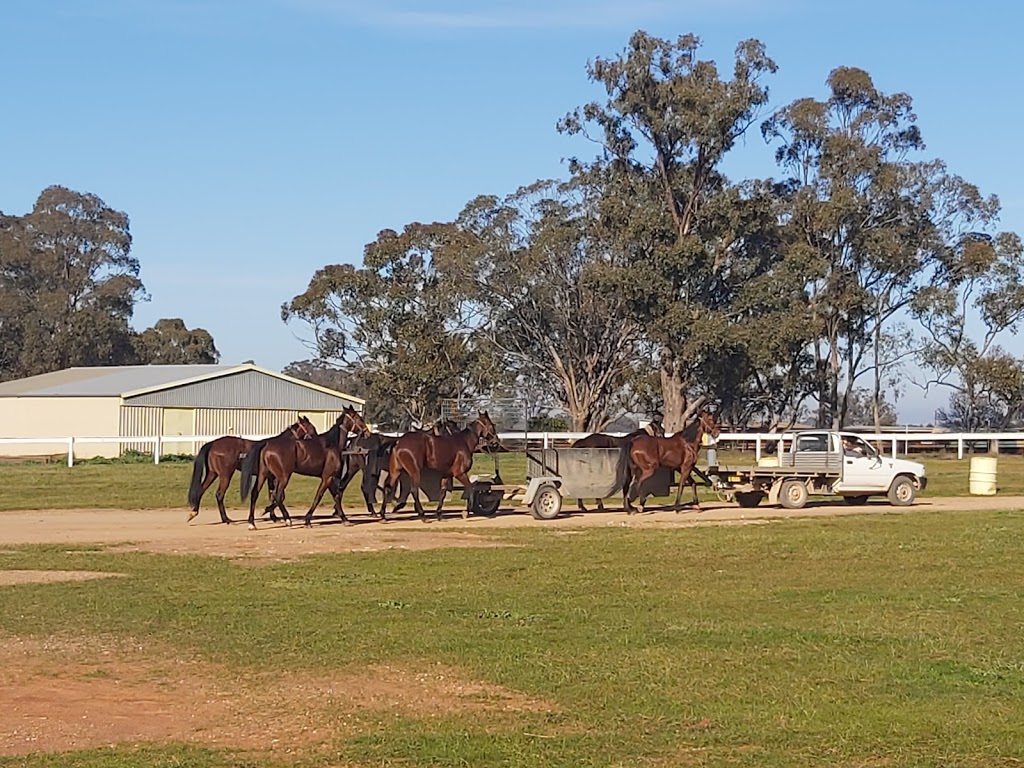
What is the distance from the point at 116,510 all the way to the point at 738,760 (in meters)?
22.5

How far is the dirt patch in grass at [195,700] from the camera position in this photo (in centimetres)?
873

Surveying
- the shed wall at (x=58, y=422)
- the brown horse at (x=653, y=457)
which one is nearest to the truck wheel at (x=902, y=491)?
the brown horse at (x=653, y=457)

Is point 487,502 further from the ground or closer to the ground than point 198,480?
closer to the ground

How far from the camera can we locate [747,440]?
173 ft

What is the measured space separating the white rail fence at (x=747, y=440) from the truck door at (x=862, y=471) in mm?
9648

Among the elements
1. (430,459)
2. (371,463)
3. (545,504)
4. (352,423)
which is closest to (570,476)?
(545,504)

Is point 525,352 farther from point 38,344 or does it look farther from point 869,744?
point 869,744

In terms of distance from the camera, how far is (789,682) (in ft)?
33.4

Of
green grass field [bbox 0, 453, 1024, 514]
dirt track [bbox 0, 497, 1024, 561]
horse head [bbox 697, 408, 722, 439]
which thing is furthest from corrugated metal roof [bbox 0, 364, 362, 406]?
horse head [bbox 697, 408, 722, 439]

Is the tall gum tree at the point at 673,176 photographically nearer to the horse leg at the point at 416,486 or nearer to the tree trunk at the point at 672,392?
the tree trunk at the point at 672,392

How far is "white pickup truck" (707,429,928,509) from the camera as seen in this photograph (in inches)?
1163

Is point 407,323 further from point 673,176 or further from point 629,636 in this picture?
point 629,636

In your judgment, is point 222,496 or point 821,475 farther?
point 821,475

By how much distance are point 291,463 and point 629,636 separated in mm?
13221
